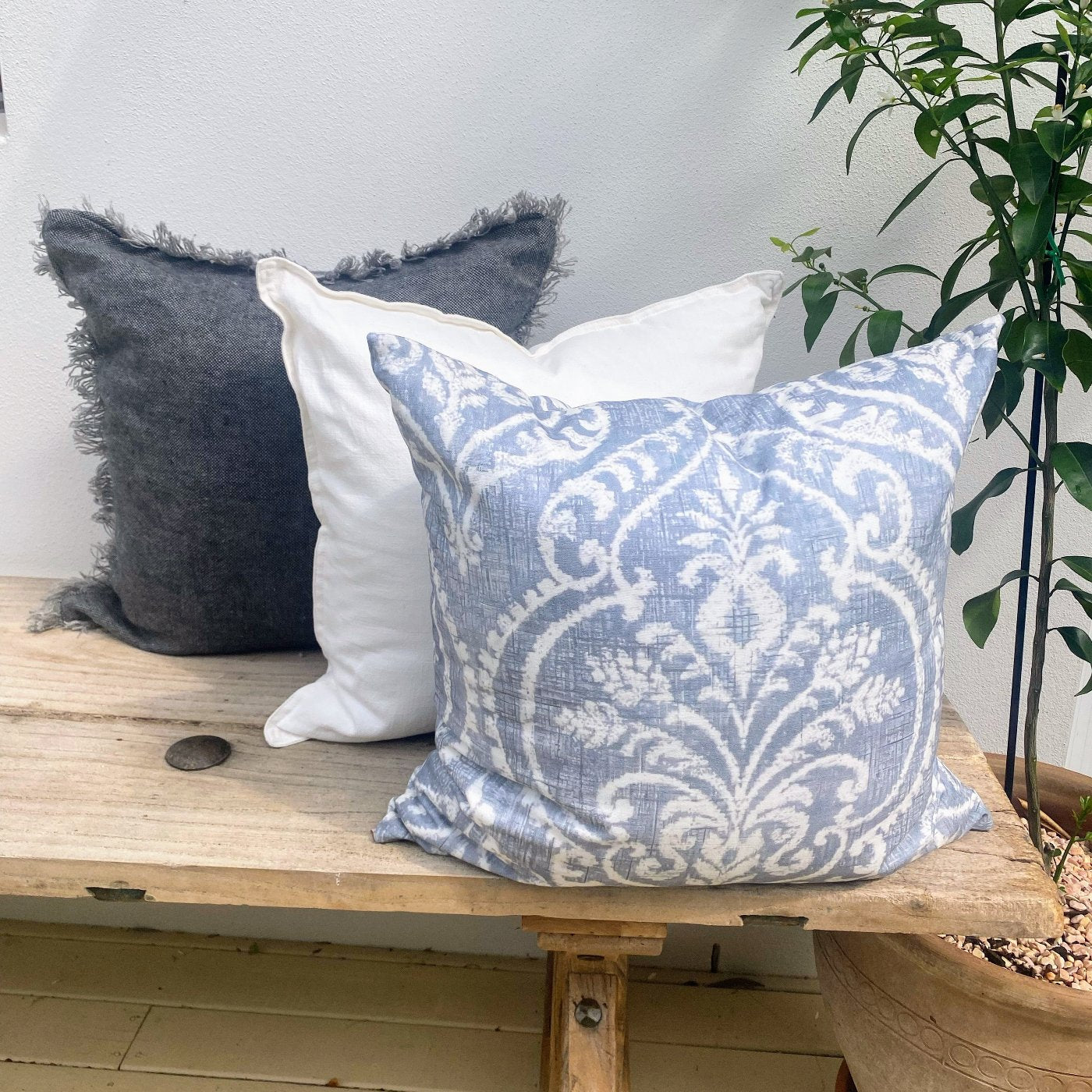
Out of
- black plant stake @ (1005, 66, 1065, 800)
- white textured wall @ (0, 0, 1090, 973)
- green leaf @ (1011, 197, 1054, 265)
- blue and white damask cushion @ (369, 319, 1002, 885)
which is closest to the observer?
blue and white damask cushion @ (369, 319, 1002, 885)

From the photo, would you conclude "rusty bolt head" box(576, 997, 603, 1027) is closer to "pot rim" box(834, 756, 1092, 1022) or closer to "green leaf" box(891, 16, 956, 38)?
"pot rim" box(834, 756, 1092, 1022)

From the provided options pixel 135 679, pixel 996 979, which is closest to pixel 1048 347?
pixel 996 979

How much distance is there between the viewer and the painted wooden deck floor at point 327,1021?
1.20 m

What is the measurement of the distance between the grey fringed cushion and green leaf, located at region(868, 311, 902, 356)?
355 millimetres

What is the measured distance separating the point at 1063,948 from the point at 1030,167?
758mm

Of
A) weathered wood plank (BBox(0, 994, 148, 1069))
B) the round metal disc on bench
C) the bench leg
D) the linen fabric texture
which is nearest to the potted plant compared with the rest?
the linen fabric texture

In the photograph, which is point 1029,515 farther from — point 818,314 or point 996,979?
point 996,979

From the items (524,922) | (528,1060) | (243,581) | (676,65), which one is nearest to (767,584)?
(524,922)

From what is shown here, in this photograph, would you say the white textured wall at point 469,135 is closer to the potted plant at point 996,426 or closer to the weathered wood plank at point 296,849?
the potted plant at point 996,426

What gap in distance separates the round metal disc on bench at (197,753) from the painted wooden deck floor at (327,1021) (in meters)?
0.51

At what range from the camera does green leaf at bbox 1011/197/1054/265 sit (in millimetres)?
787

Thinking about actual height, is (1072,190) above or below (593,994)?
above

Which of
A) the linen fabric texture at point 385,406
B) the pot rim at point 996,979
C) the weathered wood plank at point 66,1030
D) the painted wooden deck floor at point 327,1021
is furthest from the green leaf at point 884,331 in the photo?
the weathered wood plank at point 66,1030

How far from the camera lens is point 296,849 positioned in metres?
0.83
